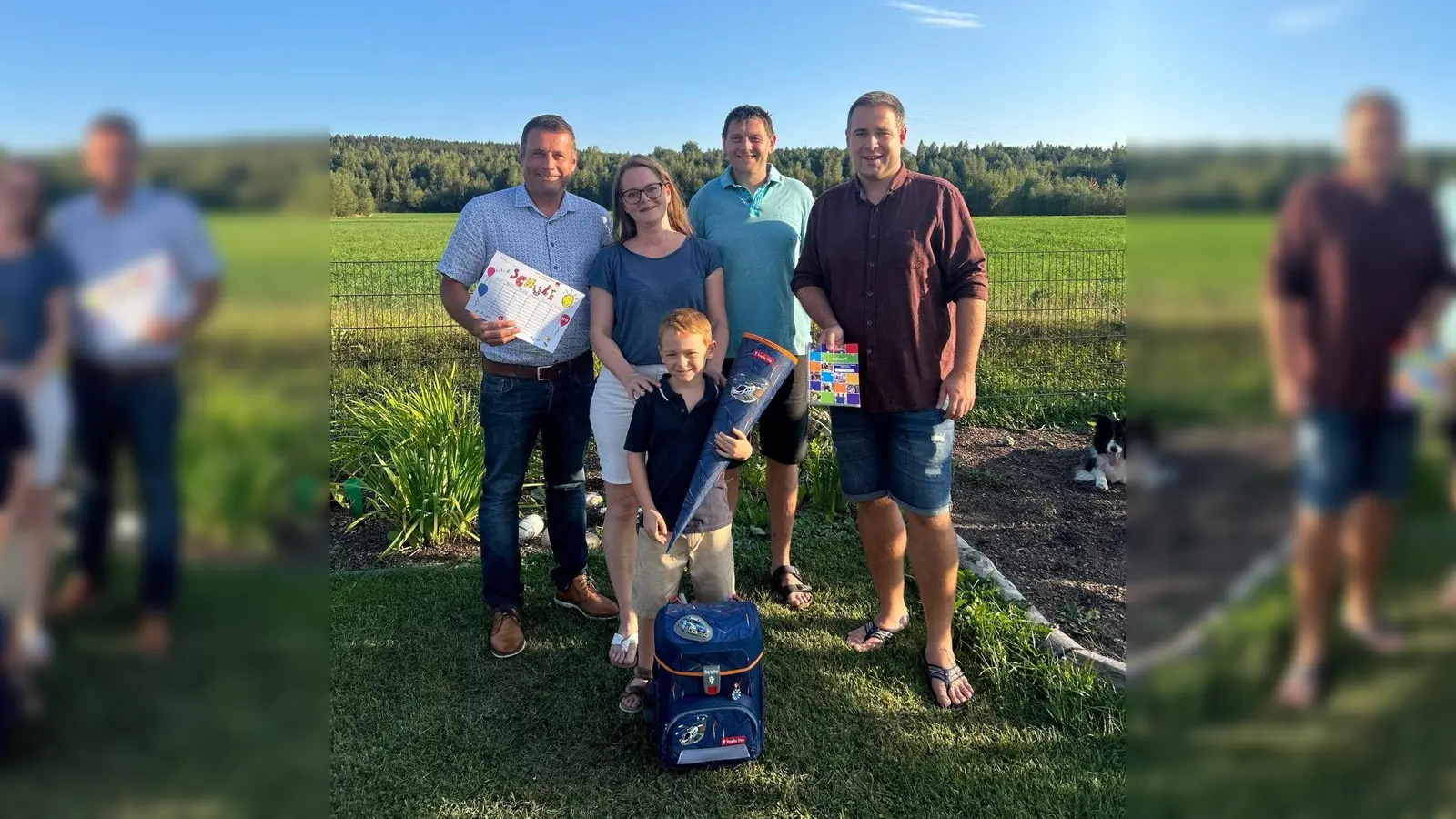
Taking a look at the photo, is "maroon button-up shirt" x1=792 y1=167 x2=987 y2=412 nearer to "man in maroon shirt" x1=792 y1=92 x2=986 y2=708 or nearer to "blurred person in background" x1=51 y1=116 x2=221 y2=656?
"man in maroon shirt" x1=792 y1=92 x2=986 y2=708

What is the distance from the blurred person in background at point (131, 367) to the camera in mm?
676

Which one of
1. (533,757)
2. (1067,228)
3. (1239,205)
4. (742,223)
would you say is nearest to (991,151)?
(1067,228)

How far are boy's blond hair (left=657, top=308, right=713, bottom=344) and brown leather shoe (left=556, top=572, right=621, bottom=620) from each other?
5.69 ft

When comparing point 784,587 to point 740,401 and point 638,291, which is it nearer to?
point 740,401

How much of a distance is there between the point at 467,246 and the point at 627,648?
2050mm

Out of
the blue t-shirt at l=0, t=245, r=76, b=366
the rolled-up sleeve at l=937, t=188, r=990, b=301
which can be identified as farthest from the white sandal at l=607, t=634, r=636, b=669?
the blue t-shirt at l=0, t=245, r=76, b=366

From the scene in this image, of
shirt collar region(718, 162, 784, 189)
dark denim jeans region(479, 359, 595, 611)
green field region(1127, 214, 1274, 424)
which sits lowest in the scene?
dark denim jeans region(479, 359, 595, 611)

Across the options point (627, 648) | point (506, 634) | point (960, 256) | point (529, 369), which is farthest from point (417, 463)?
point (960, 256)

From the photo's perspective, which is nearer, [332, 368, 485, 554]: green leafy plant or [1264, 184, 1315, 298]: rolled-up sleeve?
[1264, 184, 1315, 298]: rolled-up sleeve

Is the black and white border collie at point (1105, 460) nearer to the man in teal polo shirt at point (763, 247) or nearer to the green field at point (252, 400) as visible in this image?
the man in teal polo shirt at point (763, 247)

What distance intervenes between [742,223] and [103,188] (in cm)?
363

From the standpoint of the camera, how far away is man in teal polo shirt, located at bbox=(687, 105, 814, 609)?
13.7ft

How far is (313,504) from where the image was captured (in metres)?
0.83

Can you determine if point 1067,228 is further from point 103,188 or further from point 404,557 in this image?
point 103,188
